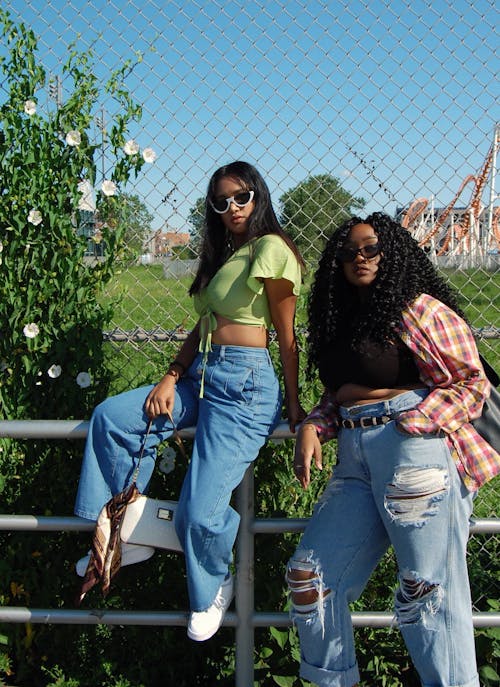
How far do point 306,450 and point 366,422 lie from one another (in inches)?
8.3

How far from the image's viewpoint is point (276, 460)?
9.62 ft

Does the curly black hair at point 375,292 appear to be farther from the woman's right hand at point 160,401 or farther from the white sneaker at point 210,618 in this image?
the white sneaker at point 210,618

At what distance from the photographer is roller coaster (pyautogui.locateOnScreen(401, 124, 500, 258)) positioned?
3.04 metres

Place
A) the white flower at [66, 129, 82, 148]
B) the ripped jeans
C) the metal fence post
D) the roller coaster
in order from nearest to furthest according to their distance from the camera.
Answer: the ripped jeans → the metal fence post → the white flower at [66, 129, 82, 148] → the roller coaster

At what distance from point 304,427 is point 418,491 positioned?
16.7 inches

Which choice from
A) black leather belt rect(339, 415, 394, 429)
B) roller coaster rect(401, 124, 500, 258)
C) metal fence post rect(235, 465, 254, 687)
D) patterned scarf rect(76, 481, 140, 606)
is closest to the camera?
black leather belt rect(339, 415, 394, 429)

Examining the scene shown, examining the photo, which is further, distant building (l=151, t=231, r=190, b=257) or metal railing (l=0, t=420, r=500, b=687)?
distant building (l=151, t=231, r=190, b=257)

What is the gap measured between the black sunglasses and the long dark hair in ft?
0.59

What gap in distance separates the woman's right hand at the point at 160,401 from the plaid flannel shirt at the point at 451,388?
75 centimetres

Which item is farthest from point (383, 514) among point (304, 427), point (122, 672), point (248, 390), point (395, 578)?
point (122, 672)

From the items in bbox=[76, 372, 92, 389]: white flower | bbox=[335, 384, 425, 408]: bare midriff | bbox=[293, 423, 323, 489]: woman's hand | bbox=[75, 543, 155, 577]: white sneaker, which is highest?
bbox=[335, 384, 425, 408]: bare midriff

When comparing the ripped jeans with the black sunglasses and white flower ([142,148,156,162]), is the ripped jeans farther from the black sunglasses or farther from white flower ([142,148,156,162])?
white flower ([142,148,156,162])

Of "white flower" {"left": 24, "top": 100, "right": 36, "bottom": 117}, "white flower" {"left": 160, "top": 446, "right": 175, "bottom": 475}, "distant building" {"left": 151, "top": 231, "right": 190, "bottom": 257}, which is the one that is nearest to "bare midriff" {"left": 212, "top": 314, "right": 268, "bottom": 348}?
"white flower" {"left": 160, "top": 446, "right": 175, "bottom": 475}

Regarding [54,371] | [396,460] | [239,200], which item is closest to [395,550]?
[396,460]
